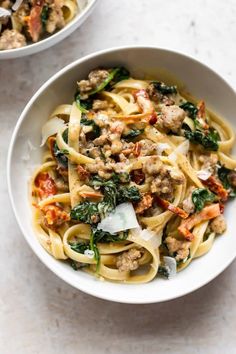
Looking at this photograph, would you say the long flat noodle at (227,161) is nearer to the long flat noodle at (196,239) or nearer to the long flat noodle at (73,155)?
the long flat noodle at (196,239)

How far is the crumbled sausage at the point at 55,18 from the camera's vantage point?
346 centimetres

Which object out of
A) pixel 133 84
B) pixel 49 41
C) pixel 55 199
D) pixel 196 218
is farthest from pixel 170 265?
pixel 49 41

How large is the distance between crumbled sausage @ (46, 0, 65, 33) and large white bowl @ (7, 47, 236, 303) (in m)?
0.33

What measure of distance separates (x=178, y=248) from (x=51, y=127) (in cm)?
105

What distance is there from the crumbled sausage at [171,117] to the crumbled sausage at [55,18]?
842mm

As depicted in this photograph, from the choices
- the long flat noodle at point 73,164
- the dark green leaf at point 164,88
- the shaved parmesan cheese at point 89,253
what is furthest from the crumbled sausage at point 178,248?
the dark green leaf at point 164,88

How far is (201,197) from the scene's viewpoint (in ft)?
11.0

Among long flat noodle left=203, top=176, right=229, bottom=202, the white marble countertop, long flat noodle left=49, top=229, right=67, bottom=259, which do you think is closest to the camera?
long flat noodle left=49, top=229, right=67, bottom=259

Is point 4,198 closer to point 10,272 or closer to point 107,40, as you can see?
point 10,272

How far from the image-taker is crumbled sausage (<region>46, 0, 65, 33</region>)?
3.46 m

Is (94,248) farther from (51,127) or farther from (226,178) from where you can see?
(226,178)

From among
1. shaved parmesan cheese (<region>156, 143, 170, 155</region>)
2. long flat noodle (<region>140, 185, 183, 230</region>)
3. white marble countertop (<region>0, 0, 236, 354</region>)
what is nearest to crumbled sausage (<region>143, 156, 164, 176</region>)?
shaved parmesan cheese (<region>156, 143, 170, 155</region>)

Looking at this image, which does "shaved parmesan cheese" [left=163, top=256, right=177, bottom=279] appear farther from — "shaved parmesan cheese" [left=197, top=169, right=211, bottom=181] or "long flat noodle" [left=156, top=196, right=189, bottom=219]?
"shaved parmesan cheese" [left=197, top=169, right=211, bottom=181]

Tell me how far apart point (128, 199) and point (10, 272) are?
3.27 feet
